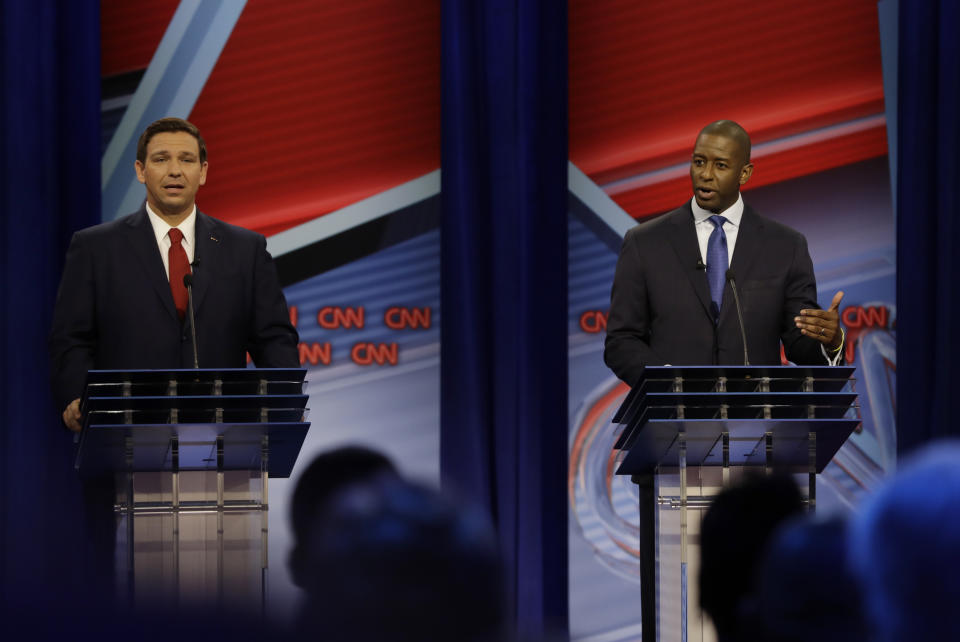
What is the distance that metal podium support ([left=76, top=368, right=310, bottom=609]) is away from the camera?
3.01 metres

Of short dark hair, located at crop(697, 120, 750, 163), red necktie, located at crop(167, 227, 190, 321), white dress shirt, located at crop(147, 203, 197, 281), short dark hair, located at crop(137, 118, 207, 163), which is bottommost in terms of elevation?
red necktie, located at crop(167, 227, 190, 321)

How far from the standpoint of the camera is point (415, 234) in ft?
18.4

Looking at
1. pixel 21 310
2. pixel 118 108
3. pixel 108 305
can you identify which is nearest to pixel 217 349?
pixel 108 305

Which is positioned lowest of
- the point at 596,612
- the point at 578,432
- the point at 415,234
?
the point at 596,612

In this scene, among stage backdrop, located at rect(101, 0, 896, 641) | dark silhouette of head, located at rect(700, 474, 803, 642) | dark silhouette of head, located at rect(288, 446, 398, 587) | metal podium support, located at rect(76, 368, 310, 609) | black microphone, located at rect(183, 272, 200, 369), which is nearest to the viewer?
dark silhouette of head, located at rect(700, 474, 803, 642)

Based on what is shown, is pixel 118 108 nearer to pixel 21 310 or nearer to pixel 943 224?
pixel 21 310

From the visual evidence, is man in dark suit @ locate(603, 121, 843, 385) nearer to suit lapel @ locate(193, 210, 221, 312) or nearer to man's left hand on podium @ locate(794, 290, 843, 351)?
man's left hand on podium @ locate(794, 290, 843, 351)

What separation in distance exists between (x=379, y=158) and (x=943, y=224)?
2.37 m

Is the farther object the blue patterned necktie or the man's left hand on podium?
the blue patterned necktie

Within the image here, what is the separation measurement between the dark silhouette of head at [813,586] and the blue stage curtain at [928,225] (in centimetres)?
494

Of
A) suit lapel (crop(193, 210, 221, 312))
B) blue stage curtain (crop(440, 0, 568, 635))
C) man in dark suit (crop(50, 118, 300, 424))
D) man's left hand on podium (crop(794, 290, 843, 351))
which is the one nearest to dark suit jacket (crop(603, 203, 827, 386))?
man's left hand on podium (crop(794, 290, 843, 351))

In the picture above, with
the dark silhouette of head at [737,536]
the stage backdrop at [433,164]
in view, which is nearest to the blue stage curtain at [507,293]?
the stage backdrop at [433,164]

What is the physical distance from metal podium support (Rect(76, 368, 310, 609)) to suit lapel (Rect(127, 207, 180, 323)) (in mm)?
759

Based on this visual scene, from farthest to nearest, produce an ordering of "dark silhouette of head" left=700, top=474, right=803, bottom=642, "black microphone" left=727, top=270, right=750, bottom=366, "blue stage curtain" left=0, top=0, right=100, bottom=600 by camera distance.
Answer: "blue stage curtain" left=0, top=0, right=100, bottom=600 < "black microphone" left=727, top=270, right=750, bottom=366 < "dark silhouette of head" left=700, top=474, right=803, bottom=642
